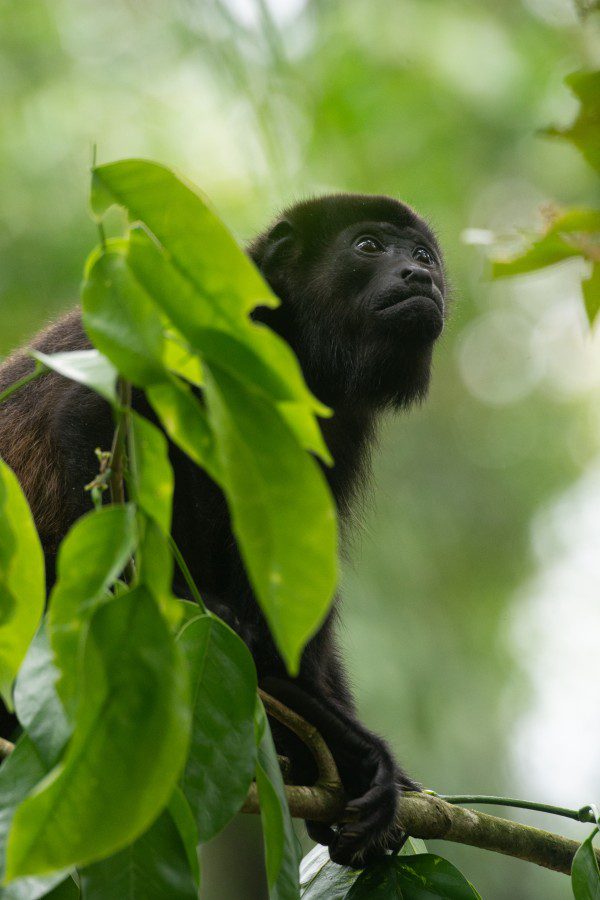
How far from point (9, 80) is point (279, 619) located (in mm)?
6403

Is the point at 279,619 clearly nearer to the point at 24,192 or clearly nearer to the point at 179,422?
the point at 179,422

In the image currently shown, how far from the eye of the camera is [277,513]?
0.80 m

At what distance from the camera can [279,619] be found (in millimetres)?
781

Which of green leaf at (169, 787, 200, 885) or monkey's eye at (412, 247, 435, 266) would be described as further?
monkey's eye at (412, 247, 435, 266)

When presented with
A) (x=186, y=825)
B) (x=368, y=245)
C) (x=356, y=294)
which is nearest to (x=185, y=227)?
(x=186, y=825)

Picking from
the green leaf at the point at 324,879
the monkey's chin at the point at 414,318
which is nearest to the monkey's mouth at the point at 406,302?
the monkey's chin at the point at 414,318

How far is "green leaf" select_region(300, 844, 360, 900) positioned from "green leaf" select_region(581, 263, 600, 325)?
1.34m

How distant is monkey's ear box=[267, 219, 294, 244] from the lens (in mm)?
3490

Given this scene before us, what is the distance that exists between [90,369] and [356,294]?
8.19 feet

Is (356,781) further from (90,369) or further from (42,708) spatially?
(90,369)

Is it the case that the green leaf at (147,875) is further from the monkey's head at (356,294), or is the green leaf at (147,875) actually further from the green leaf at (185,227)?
the monkey's head at (356,294)

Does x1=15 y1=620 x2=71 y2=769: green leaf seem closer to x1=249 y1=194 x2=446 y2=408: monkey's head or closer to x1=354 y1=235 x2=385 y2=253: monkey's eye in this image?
x1=249 y1=194 x2=446 y2=408: monkey's head

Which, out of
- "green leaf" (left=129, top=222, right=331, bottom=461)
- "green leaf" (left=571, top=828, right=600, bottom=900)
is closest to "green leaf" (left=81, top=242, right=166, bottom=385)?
"green leaf" (left=129, top=222, right=331, bottom=461)

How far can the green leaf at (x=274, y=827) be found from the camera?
114cm
